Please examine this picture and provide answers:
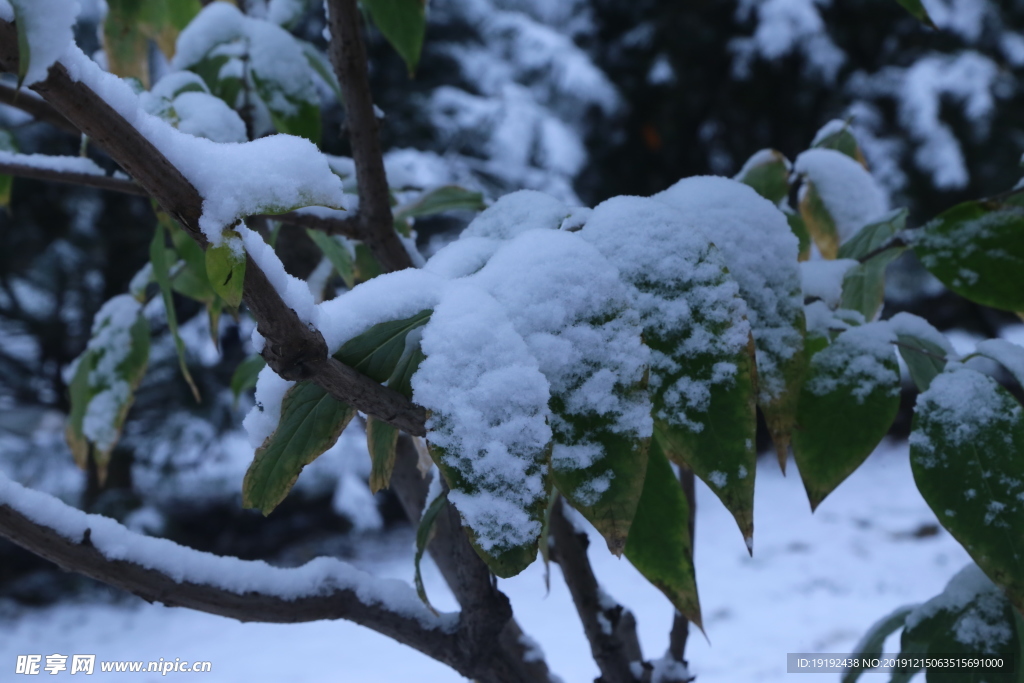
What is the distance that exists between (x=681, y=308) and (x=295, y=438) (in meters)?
0.12

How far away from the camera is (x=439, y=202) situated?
1.53ft

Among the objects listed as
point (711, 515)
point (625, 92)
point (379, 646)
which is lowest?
point (379, 646)

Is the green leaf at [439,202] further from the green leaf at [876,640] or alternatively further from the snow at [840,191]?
the green leaf at [876,640]

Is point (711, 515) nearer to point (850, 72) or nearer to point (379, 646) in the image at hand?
point (379, 646)

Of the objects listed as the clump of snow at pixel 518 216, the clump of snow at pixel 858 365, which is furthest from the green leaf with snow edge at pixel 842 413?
the clump of snow at pixel 518 216

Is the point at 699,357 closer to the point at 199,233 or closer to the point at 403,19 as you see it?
the point at 199,233

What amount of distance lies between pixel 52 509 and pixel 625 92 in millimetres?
2671

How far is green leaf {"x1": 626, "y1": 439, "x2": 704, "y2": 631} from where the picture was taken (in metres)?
0.24

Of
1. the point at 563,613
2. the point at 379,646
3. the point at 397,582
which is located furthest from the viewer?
the point at 563,613

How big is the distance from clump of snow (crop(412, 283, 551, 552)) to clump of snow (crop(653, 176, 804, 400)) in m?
0.08

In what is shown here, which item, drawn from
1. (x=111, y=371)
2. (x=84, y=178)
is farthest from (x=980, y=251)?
(x=111, y=371)

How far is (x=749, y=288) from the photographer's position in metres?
0.23

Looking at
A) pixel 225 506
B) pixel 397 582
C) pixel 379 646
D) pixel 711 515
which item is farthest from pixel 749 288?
pixel 225 506

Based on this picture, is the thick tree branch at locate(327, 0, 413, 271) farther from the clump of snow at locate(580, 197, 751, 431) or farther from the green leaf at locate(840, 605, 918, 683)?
the green leaf at locate(840, 605, 918, 683)
